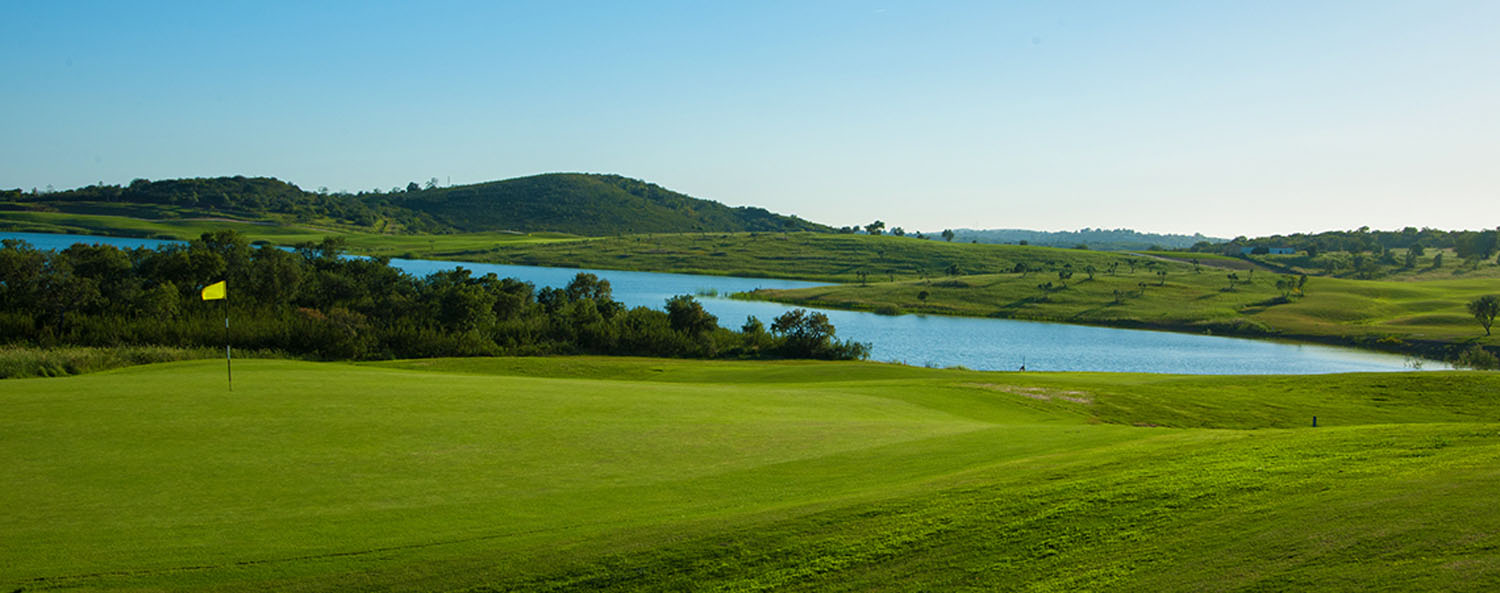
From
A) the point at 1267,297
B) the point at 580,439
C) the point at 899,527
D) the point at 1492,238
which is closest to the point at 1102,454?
the point at 899,527

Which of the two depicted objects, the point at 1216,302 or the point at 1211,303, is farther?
the point at 1216,302

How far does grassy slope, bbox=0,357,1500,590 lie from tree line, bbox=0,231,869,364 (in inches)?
1048

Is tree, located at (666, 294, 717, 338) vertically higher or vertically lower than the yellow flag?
lower

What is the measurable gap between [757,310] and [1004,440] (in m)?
82.7

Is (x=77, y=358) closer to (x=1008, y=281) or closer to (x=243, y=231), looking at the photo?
(x=1008, y=281)

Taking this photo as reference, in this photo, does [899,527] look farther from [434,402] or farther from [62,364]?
[62,364]

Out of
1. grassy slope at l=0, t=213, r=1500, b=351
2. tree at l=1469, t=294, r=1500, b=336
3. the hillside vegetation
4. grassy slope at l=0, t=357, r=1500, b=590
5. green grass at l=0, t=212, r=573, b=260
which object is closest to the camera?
grassy slope at l=0, t=357, r=1500, b=590

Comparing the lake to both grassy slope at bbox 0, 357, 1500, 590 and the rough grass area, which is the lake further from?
grassy slope at bbox 0, 357, 1500, 590

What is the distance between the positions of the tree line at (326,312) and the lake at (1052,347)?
50.7 feet

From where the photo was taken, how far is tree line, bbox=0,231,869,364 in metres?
44.3

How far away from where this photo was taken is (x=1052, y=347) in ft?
263

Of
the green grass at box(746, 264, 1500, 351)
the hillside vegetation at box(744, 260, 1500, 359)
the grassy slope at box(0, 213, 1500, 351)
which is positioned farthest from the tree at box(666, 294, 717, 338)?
the grassy slope at box(0, 213, 1500, 351)

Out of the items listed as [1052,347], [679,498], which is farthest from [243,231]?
[679,498]

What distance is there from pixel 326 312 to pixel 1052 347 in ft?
198
